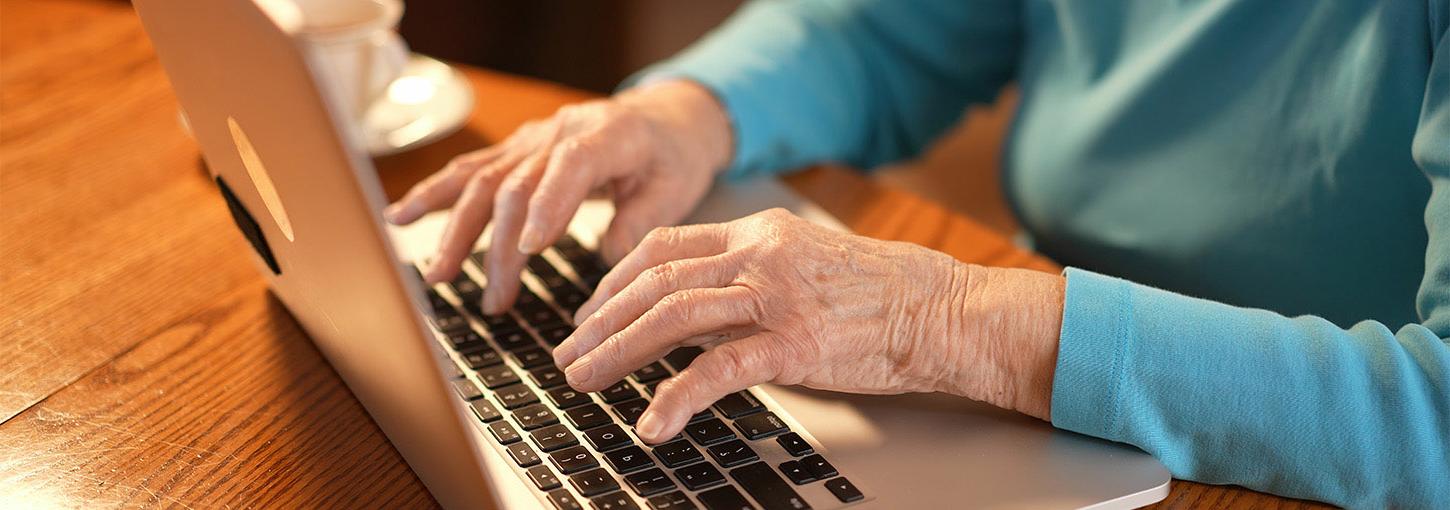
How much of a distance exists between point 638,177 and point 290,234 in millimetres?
299

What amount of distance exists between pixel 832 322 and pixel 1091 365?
130 millimetres

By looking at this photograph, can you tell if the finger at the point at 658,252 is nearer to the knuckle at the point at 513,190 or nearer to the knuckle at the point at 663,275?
the knuckle at the point at 663,275

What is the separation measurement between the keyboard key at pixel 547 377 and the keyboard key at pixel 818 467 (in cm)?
15

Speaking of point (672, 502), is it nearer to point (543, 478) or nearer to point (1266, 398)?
point (543, 478)

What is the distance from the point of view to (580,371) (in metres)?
0.64

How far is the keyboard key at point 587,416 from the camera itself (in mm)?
647

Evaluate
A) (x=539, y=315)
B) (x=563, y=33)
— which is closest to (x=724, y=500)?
(x=539, y=315)

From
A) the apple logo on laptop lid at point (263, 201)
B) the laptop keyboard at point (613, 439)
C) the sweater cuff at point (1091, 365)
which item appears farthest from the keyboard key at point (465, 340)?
the sweater cuff at point (1091, 365)

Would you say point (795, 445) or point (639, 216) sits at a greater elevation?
point (639, 216)

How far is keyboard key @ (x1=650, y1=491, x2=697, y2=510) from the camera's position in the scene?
583mm

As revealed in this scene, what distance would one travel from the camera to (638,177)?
890mm

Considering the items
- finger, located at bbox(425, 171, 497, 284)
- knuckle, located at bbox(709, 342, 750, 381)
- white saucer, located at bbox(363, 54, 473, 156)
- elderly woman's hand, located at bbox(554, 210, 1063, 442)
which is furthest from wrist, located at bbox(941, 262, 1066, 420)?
white saucer, located at bbox(363, 54, 473, 156)

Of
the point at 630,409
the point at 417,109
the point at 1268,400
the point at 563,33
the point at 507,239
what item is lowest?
the point at 1268,400

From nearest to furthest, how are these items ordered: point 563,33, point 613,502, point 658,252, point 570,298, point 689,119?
1. point 613,502
2. point 658,252
3. point 570,298
4. point 689,119
5. point 563,33
